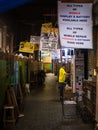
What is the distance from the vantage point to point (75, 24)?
915 centimetres

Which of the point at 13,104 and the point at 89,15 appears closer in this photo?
the point at 89,15

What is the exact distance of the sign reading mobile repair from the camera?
9.12 m

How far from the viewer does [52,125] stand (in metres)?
11.0

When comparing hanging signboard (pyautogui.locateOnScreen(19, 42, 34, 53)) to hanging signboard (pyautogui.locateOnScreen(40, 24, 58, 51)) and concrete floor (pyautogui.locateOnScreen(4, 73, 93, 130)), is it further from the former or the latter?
concrete floor (pyautogui.locateOnScreen(4, 73, 93, 130))

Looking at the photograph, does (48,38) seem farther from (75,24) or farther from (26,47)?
(75,24)

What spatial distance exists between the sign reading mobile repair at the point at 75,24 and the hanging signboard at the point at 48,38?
10.2 meters

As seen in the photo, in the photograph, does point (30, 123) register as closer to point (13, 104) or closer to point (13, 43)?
point (13, 104)

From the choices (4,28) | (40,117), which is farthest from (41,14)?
(40,117)

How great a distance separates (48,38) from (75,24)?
10.4m

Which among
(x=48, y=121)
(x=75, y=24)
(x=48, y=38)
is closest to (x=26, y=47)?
(x=48, y=38)

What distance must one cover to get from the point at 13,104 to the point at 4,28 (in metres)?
9.85

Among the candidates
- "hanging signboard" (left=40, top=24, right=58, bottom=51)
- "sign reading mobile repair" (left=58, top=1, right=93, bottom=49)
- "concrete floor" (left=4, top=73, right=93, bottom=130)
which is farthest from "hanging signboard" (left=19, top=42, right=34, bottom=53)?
"sign reading mobile repair" (left=58, top=1, right=93, bottom=49)

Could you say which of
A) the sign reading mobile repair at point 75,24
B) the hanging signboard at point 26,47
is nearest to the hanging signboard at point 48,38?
the hanging signboard at point 26,47

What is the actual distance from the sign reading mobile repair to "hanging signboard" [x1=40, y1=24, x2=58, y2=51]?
33.4 feet
